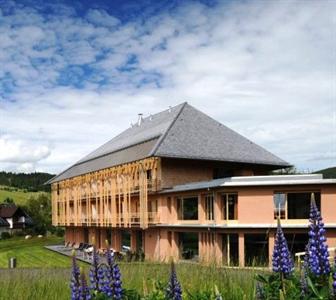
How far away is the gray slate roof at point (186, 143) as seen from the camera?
1588 inches

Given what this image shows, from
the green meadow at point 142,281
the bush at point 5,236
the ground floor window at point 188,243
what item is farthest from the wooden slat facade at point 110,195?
the green meadow at point 142,281

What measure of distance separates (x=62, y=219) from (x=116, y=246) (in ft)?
45.6

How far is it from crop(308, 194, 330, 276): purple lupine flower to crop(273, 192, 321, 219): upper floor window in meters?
27.1

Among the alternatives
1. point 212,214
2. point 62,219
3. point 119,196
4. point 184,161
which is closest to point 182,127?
point 184,161

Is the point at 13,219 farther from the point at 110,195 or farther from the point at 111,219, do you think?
the point at 111,219

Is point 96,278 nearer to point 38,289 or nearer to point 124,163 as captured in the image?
point 38,289

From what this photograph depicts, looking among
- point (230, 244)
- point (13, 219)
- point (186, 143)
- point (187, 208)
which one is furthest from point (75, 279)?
point (13, 219)

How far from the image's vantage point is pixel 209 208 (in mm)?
34344

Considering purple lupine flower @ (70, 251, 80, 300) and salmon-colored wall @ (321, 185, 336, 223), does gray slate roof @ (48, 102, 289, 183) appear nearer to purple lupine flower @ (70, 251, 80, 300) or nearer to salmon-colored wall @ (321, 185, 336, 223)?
salmon-colored wall @ (321, 185, 336, 223)

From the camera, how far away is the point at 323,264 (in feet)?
13.9

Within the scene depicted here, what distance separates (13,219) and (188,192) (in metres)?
73.1

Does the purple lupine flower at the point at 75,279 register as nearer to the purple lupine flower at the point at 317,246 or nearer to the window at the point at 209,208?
the purple lupine flower at the point at 317,246

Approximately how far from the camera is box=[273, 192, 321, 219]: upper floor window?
3084cm

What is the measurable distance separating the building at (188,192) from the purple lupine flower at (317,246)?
20.4 m
